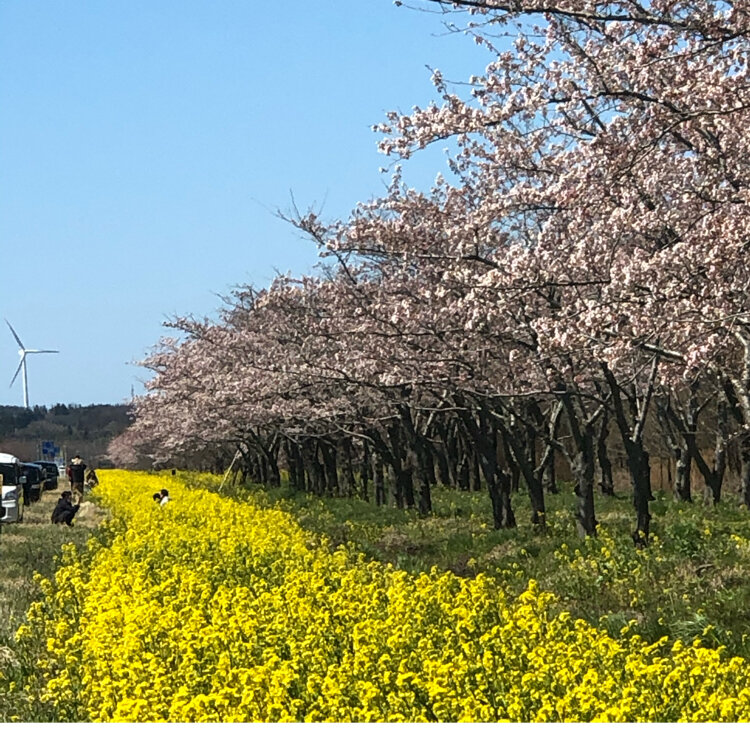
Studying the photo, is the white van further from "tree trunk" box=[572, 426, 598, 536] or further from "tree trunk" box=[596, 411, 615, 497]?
"tree trunk" box=[572, 426, 598, 536]

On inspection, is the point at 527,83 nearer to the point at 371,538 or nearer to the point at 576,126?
the point at 576,126

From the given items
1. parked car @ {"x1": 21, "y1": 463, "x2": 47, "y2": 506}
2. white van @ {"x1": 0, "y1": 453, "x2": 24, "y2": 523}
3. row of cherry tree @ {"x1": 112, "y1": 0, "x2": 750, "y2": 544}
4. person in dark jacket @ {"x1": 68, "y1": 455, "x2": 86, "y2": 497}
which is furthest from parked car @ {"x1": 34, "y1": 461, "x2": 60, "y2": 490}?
row of cherry tree @ {"x1": 112, "y1": 0, "x2": 750, "y2": 544}

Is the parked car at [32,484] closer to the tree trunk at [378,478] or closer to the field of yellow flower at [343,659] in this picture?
the tree trunk at [378,478]

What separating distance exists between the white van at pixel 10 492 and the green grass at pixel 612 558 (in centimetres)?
835

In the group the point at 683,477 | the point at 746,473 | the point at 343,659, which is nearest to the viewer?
the point at 343,659

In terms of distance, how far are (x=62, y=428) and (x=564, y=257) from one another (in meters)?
46.8

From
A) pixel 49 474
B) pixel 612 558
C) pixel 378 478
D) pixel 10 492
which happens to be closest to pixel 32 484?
pixel 49 474

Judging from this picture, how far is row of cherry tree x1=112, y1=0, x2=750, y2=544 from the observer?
8.96 meters

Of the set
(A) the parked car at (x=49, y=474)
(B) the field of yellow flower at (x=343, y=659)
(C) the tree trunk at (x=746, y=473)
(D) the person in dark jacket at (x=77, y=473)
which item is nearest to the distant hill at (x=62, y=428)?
(A) the parked car at (x=49, y=474)

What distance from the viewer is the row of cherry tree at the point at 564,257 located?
29.4ft

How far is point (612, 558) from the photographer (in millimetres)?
14055

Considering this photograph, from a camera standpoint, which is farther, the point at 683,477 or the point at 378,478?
the point at 378,478

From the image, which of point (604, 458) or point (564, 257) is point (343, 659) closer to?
point (564, 257)
